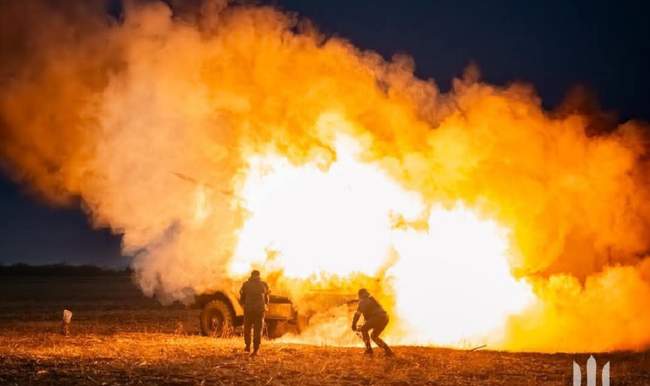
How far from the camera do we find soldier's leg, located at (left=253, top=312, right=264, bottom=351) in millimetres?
15648

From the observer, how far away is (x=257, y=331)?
1578 centimetres

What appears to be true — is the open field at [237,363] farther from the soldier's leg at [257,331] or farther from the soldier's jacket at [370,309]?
the soldier's jacket at [370,309]

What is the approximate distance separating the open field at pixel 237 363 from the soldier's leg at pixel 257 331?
322 millimetres

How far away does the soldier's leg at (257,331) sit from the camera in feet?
51.3

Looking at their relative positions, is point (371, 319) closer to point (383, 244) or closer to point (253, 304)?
point (253, 304)

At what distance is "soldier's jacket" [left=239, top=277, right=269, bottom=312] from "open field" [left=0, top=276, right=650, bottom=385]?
0.97m

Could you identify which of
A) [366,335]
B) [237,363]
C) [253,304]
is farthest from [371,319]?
[237,363]

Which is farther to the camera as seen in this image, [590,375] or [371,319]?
[371,319]

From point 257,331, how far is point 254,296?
2.67ft

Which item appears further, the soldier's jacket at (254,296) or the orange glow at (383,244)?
the orange glow at (383,244)

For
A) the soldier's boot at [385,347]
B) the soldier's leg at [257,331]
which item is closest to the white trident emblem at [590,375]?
the soldier's boot at [385,347]

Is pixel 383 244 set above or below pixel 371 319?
above

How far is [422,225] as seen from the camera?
19344 mm

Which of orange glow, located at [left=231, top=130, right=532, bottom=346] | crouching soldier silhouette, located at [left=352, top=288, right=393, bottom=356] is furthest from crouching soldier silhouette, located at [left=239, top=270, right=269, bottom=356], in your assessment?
orange glow, located at [left=231, top=130, right=532, bottom=346]
